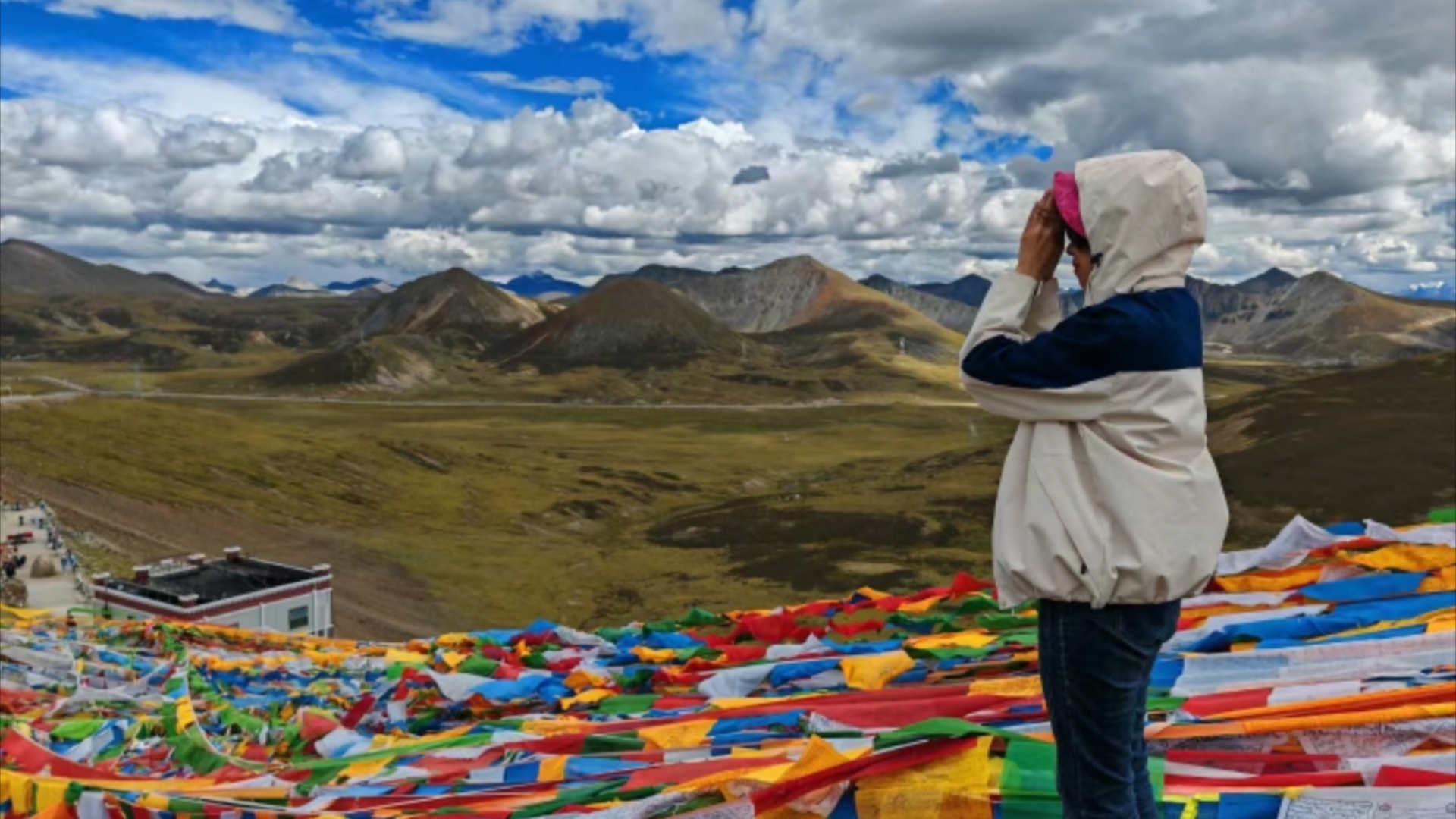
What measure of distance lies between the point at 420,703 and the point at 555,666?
163 centimetres

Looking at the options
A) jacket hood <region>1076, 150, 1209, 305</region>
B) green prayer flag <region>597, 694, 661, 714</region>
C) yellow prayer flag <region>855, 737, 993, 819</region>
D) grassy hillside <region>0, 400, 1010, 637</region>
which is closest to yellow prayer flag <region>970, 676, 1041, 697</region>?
yellow prayer flag <region>855, 737, 993, 819</region>

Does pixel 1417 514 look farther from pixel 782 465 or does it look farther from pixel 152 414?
pixel 152 414

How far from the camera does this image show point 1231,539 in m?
53.3

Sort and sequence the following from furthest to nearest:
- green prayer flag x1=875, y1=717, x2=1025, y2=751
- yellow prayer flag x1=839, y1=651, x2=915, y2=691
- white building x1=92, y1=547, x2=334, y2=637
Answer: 1. white building x1=92, y1=547, x2=334, y2=637
2. yellow prayer flag x1=839, y1=651, x2=915, y2=691
3. green prayer flag x1=875, y1=717, x2=1025, y2=751

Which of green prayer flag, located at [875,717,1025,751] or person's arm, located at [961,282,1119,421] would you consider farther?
green prayer flag, located at [875,717,1025,751]

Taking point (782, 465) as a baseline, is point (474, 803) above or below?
above

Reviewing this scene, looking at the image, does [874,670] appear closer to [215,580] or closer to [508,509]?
[215,580]

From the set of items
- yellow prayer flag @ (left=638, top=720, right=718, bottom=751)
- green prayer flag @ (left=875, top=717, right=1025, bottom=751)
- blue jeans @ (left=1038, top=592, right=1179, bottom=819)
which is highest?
blue jeans @ (left=1038, top=592, right=1179, bottom=819)

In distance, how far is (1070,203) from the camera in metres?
3.68

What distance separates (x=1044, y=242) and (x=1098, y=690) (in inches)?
61.5

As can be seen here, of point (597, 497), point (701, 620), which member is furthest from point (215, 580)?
point (597, 497)

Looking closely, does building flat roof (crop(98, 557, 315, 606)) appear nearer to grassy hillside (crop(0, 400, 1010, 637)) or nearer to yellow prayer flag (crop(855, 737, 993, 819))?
grassy hillside (crop(0, 400, 1010, 637))

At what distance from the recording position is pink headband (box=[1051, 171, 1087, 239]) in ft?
12.0

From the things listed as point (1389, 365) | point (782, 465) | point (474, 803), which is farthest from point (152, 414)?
point (1389, 365)
